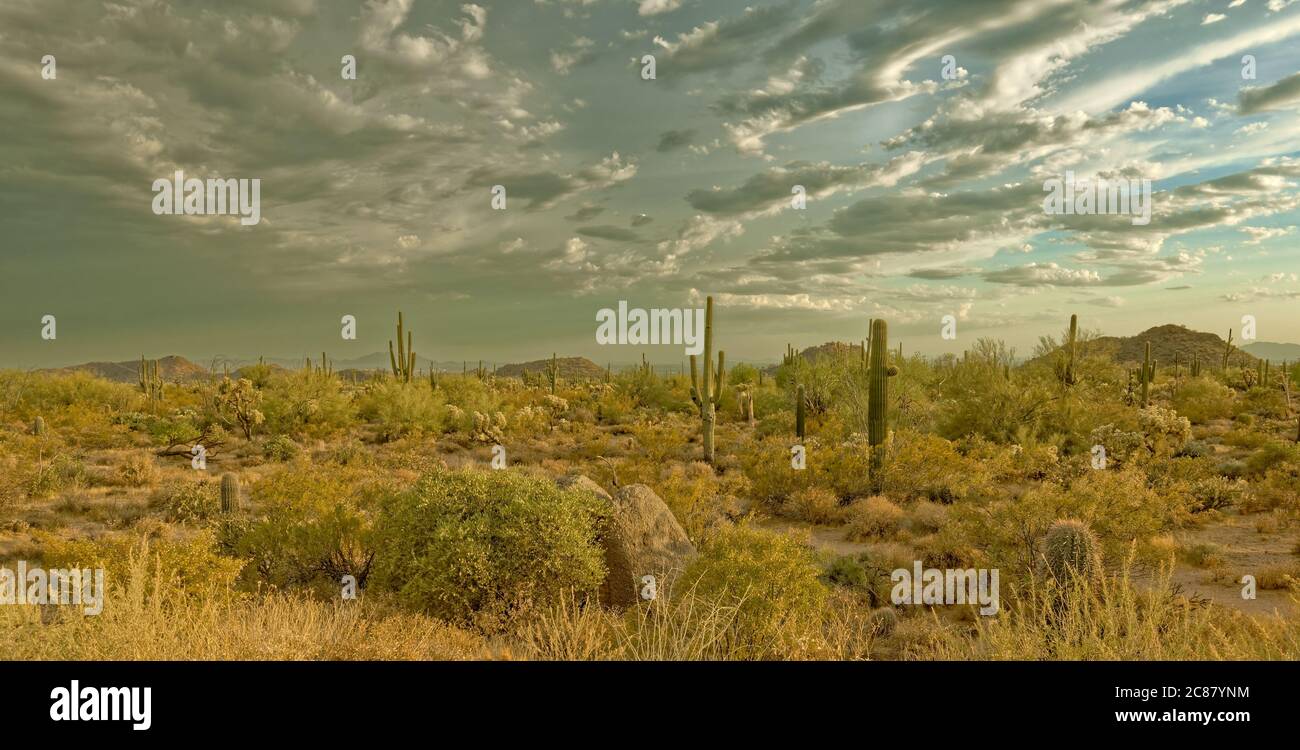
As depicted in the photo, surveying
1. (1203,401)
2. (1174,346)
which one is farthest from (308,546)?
(1174,346)

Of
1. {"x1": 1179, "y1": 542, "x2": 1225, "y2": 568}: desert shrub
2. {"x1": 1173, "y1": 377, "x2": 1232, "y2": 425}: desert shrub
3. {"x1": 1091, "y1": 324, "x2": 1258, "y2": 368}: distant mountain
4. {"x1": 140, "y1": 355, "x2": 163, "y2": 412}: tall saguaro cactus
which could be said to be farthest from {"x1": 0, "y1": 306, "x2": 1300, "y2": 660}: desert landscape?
Result: {"x1": 1091, "y1": 324, "x2": 1258, "y2": 368}: distant mountain

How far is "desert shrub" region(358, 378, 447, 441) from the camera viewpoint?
28391 mm

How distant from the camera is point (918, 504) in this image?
15.7 m

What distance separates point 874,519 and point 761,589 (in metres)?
7.71

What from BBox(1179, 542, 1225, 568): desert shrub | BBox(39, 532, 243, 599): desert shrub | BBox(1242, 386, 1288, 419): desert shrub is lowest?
BBox(1179, 542, 1225, 568): desert shrub

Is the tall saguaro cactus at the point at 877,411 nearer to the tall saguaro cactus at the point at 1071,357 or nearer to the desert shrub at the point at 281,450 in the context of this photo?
the tall saguaro cactus at the point at 1071,357

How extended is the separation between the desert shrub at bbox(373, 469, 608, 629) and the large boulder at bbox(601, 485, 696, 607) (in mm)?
355

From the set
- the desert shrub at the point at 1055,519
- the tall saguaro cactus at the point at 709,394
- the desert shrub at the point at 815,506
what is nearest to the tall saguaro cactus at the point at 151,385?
the tall saguaro cactus at the point at 709,394

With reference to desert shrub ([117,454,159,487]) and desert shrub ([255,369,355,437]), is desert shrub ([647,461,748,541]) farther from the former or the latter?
desert shrub ([255,369,355,437])

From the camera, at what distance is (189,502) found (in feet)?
50.5

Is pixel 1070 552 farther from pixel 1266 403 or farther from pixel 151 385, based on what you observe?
pixel 151 385

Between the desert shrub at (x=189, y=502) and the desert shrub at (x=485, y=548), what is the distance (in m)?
8.13
